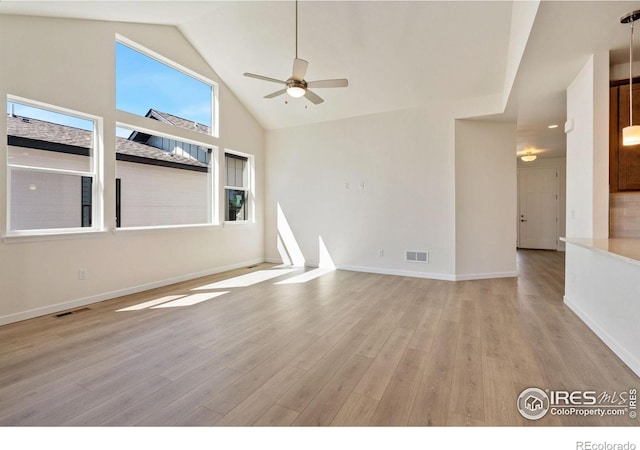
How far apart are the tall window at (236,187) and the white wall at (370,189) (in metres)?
0.54

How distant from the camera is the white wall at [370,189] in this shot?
16.8ft

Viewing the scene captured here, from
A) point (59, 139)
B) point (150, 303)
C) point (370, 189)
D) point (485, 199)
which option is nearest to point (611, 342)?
point (485, 199)

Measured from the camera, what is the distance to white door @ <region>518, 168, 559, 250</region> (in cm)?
872

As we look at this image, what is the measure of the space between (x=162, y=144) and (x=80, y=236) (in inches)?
79.1

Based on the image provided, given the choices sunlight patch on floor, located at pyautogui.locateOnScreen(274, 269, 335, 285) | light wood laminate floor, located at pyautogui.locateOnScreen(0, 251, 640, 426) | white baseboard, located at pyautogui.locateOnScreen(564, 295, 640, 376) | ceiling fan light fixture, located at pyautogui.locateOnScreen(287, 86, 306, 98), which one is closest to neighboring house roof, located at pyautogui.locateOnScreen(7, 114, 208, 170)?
light wood laminate floor, located at pyautogui.locateOnScreen(0, 251, 640, 426)

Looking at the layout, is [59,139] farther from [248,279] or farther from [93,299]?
[248,279]

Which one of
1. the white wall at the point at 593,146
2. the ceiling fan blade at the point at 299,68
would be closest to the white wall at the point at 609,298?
the white wall at the point at 593,146

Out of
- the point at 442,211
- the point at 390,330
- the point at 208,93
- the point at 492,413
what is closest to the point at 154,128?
the point at 208,93

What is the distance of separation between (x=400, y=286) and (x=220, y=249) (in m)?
3.51

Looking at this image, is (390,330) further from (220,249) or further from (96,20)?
(96,20)

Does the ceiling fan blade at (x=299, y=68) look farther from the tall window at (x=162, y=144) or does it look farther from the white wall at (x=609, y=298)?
the white wall at (x=609, y=298)

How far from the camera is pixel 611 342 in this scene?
8.29 ft

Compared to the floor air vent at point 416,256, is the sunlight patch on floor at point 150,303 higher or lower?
lower

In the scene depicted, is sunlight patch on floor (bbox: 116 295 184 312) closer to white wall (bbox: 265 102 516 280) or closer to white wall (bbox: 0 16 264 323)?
white wall (bbox: 0 16 264 323)
